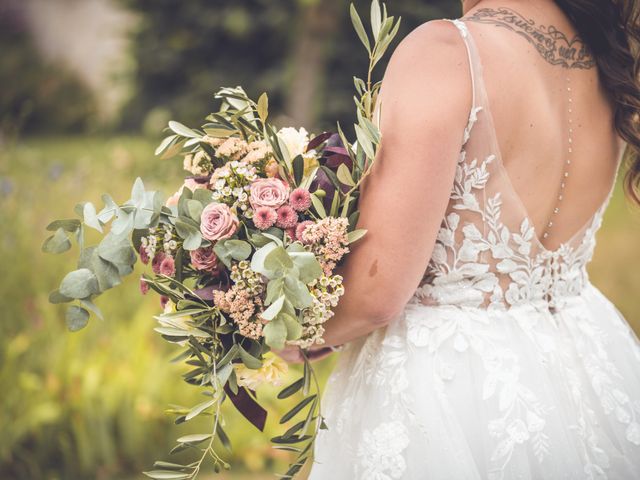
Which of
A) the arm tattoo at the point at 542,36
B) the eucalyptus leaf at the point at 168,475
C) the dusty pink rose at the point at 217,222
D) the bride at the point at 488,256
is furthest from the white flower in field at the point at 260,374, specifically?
the arm tattoo at the point at 542,36

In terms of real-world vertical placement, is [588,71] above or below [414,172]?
above

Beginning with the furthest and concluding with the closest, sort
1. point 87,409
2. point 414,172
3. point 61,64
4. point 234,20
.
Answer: point 61,64, point 234,20, point 87,409, point 414,172

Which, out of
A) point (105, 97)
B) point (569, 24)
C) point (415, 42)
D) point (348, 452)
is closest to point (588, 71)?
point (569, 24)

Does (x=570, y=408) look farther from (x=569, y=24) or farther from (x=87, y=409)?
(x=87, y=409)

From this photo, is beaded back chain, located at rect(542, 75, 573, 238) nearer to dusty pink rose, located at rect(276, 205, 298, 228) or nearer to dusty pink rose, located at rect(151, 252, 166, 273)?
dusty pink rose, located at rect(276, 205, 298, 228)

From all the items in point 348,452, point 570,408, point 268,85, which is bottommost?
point 268,85

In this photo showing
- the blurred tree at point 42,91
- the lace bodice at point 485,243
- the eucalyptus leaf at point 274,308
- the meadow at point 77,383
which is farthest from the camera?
the blurred tree at point 42,91

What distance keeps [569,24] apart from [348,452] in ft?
4.27

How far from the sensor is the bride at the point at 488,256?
4.87ft

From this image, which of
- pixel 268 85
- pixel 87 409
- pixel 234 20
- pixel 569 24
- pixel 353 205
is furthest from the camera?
pixel 268 85

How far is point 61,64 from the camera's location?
14250mm

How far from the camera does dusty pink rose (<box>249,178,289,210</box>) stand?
→ 59.1 inches

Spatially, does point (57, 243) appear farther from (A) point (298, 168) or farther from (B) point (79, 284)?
(A) point (298, 168)

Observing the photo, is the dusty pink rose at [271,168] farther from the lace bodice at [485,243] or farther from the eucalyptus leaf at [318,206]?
the lace bodice at [485,243]
